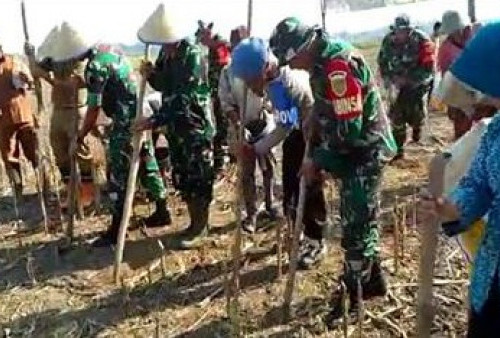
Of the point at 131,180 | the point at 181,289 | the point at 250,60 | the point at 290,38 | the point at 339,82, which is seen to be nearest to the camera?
the point at 339,82

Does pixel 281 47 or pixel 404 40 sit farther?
pixel 404 40

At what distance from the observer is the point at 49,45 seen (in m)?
6.16

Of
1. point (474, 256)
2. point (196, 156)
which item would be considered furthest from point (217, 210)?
point (474, 256)

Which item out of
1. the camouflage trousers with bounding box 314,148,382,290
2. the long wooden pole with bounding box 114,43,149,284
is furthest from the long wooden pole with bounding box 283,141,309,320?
the long wooden pole with bounding box 114,43,149,284

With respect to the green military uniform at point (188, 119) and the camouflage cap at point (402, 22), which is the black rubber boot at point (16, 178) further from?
the camouflage cap at point (402, 22)

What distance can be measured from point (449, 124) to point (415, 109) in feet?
6.22

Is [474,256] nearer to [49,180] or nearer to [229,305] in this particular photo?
[229,305]

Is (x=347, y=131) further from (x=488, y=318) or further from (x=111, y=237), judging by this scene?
(x=111, y=237)

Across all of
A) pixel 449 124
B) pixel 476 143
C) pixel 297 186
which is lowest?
pixel 449 124

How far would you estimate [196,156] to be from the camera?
19.4 ft

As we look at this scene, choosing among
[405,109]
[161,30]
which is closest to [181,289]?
[161,30]

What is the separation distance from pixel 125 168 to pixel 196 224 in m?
0.69

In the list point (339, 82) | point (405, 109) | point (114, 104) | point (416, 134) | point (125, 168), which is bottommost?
point (416, 134)

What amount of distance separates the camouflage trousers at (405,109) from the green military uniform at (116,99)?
3293 mm
